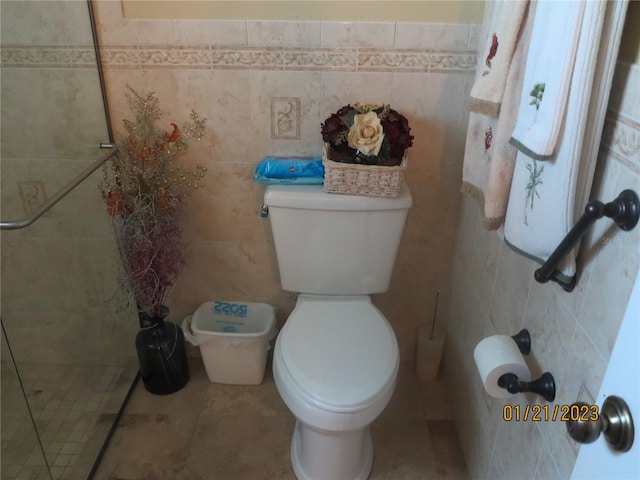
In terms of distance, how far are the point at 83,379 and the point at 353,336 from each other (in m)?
0.91

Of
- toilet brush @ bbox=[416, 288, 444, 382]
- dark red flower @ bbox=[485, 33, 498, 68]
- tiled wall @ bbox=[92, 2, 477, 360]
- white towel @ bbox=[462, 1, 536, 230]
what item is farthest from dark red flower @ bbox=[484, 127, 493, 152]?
toilet brush @ bbox=[416, 288, 444, 382]

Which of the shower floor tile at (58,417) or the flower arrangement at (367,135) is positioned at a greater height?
the flower arrangement at (367,135)

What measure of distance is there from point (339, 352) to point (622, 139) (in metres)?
0.87

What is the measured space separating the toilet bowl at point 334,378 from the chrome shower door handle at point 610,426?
0.68 m

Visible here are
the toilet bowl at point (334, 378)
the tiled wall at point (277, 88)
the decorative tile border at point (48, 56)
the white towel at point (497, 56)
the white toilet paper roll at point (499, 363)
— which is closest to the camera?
the white towel at point (497, 56)

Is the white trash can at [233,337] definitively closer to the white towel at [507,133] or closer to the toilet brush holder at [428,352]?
the toilet brush holder at [428,352]

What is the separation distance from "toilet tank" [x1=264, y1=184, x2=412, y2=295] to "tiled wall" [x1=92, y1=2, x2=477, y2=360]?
0.20 metres

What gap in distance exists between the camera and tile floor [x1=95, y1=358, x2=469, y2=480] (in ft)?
5.32

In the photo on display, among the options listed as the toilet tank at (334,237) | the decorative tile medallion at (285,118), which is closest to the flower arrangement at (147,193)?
the decorative tile medallion at (285,118)

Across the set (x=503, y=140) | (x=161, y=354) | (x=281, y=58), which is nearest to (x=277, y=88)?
(x=281, y=58)

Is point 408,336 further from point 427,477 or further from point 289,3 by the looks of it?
point 289,3

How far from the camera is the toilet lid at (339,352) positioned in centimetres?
131

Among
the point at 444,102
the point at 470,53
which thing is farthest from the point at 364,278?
the point at 470,53

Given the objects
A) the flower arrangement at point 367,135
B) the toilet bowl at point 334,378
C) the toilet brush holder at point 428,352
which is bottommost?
the toilet brush holder at point 428,352
